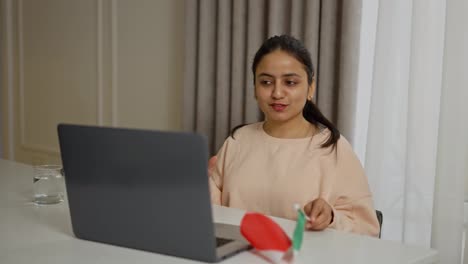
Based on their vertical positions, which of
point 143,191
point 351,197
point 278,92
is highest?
point 278,92

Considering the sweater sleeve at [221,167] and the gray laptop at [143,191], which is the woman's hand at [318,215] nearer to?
the gray laptop at [143,191]

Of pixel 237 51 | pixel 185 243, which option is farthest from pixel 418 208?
pixel 185 243

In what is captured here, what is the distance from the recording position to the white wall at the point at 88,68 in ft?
11.0

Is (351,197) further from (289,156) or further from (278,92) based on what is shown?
(278,92)

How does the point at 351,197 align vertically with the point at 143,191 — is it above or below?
below

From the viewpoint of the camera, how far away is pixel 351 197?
5.47 ft

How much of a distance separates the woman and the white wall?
1.48 meters

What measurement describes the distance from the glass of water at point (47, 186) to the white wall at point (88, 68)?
1650 mm

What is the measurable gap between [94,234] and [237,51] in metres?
1.69

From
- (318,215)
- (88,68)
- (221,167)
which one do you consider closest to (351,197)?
(318,215)

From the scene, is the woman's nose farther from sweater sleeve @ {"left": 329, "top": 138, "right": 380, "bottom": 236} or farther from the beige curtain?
the beige curtain

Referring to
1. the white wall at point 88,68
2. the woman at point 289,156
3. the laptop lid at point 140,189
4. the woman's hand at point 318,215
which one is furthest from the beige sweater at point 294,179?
the white wall at point 88,68

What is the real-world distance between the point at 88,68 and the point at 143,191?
108 inches

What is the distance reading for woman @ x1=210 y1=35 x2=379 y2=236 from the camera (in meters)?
1.72
